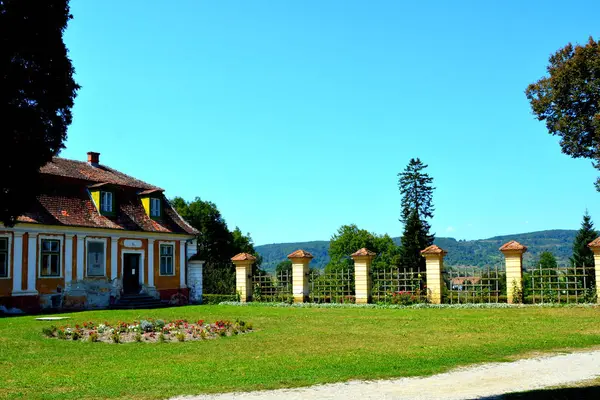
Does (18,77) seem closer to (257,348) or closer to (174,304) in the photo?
(257,348)

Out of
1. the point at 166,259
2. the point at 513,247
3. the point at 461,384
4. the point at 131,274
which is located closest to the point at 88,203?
the point at 131,274

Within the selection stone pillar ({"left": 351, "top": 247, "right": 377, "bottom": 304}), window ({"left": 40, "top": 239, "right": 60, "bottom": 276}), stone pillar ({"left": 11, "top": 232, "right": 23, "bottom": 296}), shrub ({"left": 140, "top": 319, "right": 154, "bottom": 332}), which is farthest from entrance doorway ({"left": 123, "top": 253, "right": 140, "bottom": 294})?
shrub ({"left": 140, "top": 319, "right": 154, "bottom": 332})

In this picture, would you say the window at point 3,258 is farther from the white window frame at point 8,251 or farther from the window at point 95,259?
the window at point 95,259

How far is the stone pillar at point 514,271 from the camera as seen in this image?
2320cm

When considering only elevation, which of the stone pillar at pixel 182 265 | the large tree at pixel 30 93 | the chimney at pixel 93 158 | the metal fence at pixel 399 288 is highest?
the chimney at pixel 93 158

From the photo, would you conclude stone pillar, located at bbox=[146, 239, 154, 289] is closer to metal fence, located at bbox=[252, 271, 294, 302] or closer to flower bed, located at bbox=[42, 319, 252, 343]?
metal fence, located at bbox=[252, 271, 294, 302]

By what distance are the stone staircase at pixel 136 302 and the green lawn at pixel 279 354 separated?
33.4 ft

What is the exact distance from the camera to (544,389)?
812cm

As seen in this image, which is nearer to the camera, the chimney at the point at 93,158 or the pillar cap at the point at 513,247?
the pillar cap at the point at 513,247

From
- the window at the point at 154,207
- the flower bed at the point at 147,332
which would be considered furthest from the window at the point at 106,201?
the flower bed at the point at 147,332

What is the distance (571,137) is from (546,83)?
1.60 metres

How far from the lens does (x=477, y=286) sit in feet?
81.4

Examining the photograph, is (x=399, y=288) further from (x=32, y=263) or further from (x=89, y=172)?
(x=89, y=172)

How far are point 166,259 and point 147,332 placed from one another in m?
17.1
